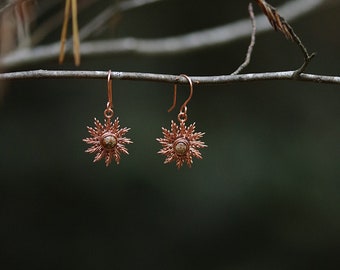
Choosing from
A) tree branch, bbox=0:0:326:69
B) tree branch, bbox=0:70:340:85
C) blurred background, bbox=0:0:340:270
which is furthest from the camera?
blurred background, bbox=0:0:340:270

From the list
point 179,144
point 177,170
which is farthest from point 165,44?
point 179,144

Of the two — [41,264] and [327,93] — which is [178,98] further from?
[41,264]

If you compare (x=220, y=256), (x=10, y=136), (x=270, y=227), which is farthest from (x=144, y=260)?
(x=10, y=136)

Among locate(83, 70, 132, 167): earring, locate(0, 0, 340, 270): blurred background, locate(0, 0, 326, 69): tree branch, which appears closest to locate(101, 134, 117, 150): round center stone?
locate(83, 70, 132, 167): earring

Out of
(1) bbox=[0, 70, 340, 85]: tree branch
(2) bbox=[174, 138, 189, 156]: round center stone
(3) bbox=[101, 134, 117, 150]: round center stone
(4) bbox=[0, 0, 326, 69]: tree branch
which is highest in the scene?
(4) bbox=[0, 0, 326, 69]: tree branch

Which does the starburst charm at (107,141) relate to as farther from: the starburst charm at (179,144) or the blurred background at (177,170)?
the blurred background at (177,170)

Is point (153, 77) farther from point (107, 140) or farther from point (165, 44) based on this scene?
point (165, 44)

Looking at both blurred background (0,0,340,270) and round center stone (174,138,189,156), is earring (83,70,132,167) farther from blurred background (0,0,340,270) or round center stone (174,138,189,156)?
blurred background (0,0,340,270)
